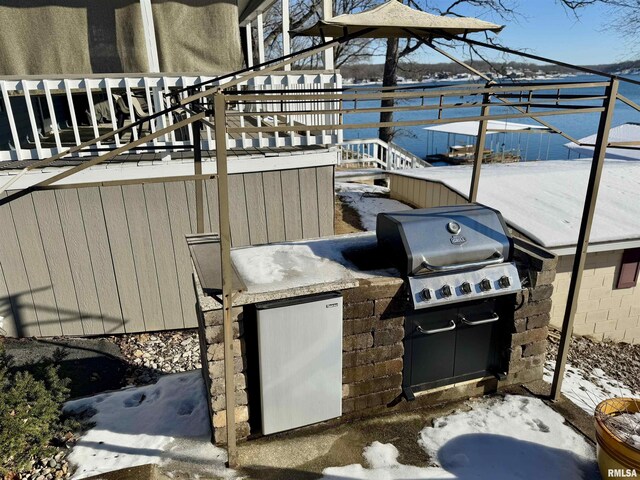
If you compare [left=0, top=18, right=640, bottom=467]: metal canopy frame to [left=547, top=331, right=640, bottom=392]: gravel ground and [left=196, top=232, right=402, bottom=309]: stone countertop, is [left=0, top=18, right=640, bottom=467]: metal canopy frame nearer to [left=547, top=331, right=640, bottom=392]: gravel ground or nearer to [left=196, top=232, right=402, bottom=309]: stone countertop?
[left=196, top=232, right=402, bottom=309]: stone countertop

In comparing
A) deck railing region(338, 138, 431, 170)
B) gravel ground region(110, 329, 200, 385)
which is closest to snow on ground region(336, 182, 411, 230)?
deck railing region(338, 138, 431, 170)

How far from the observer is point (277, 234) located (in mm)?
5926

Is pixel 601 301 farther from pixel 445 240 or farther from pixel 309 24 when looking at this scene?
pixel 309 24

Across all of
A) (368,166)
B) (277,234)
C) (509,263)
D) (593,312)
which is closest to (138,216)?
(277,234)

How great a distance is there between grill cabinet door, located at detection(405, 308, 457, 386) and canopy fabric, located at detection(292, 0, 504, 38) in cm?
204

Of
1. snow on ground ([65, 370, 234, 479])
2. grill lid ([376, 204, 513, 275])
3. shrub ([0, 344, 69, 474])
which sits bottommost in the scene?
snow on ground ([65, 370, 234, 479])

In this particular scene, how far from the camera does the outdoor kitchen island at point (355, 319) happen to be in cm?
303

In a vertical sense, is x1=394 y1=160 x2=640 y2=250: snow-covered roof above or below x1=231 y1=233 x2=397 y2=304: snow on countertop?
below

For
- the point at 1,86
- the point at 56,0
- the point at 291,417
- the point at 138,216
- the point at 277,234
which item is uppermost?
the point at 56,0

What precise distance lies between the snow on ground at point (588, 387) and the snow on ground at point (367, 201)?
4165mm

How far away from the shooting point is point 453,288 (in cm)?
315

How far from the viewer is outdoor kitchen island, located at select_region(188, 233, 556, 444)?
3.03 m

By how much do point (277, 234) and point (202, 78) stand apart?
6.81 feet

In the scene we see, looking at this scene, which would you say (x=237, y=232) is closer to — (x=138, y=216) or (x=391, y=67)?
(x=138, y=216)
